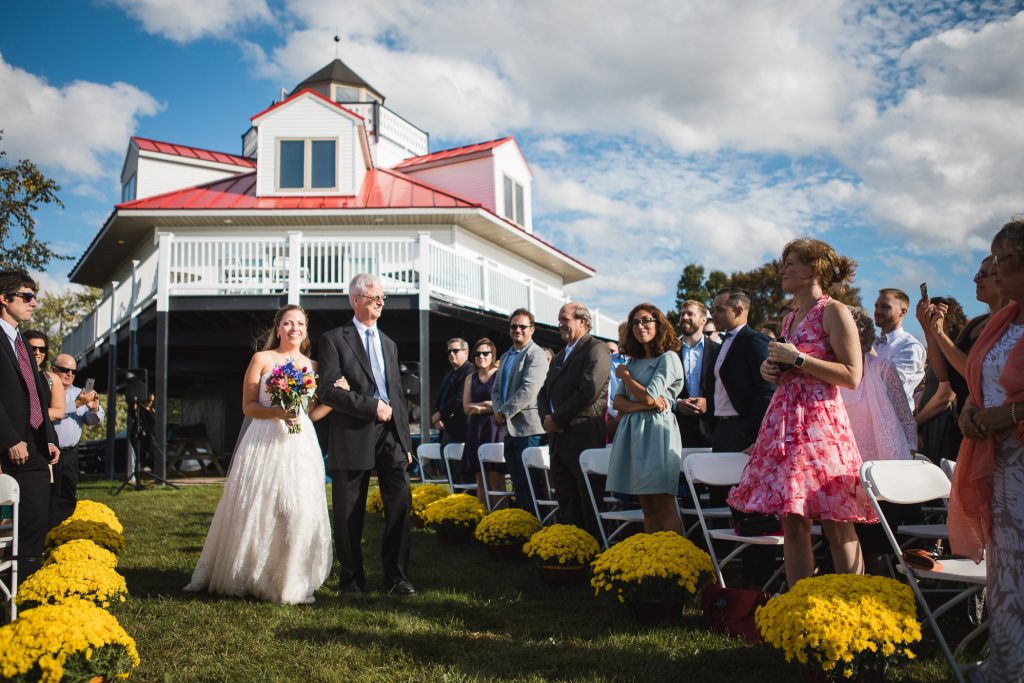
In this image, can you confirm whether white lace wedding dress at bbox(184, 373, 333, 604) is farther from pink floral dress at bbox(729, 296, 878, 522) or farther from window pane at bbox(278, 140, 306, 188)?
window pane at bbox(278, 140, 306, 188)

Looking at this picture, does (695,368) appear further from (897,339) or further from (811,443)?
(811,443)

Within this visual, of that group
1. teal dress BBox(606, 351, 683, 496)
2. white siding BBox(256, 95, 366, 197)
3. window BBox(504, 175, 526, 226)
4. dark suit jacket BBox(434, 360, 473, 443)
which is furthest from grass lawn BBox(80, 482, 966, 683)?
window BBox(504, 175, 526, 226)

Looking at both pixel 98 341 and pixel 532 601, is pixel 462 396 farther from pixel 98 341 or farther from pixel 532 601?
pixel 98 341

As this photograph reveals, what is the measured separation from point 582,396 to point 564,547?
51.7 inches

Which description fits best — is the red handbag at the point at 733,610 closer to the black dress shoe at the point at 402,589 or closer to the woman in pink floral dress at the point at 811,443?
the woman in pink floral dress at the point at 811,443

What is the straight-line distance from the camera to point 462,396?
1003 centimetres

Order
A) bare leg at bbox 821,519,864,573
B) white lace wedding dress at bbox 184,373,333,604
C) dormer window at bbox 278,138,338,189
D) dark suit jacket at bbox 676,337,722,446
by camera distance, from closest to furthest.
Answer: bare leg at bbox 821,519,864,573 < white lace wedding dress at bbox 184,373,333,604 < dark suit jacket at bbox 676,337,722,446 < dormer window at bbox 278,138,338,189

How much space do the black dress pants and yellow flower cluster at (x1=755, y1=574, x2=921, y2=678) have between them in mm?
2946

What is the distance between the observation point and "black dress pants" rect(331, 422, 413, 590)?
5.55 metres

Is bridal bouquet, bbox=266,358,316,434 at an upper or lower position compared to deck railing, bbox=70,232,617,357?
lower

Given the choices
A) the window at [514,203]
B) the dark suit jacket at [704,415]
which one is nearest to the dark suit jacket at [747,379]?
the dark suit jacket at [704,415]

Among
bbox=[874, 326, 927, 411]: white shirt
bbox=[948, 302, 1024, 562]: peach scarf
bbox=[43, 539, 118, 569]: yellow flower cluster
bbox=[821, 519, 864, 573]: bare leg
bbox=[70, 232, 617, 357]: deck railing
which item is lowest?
bbox=[43, 539, 118, 569]: yellow flower cluster

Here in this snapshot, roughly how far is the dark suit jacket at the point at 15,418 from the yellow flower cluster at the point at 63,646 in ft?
5.28

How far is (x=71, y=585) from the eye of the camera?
13.6 ft
